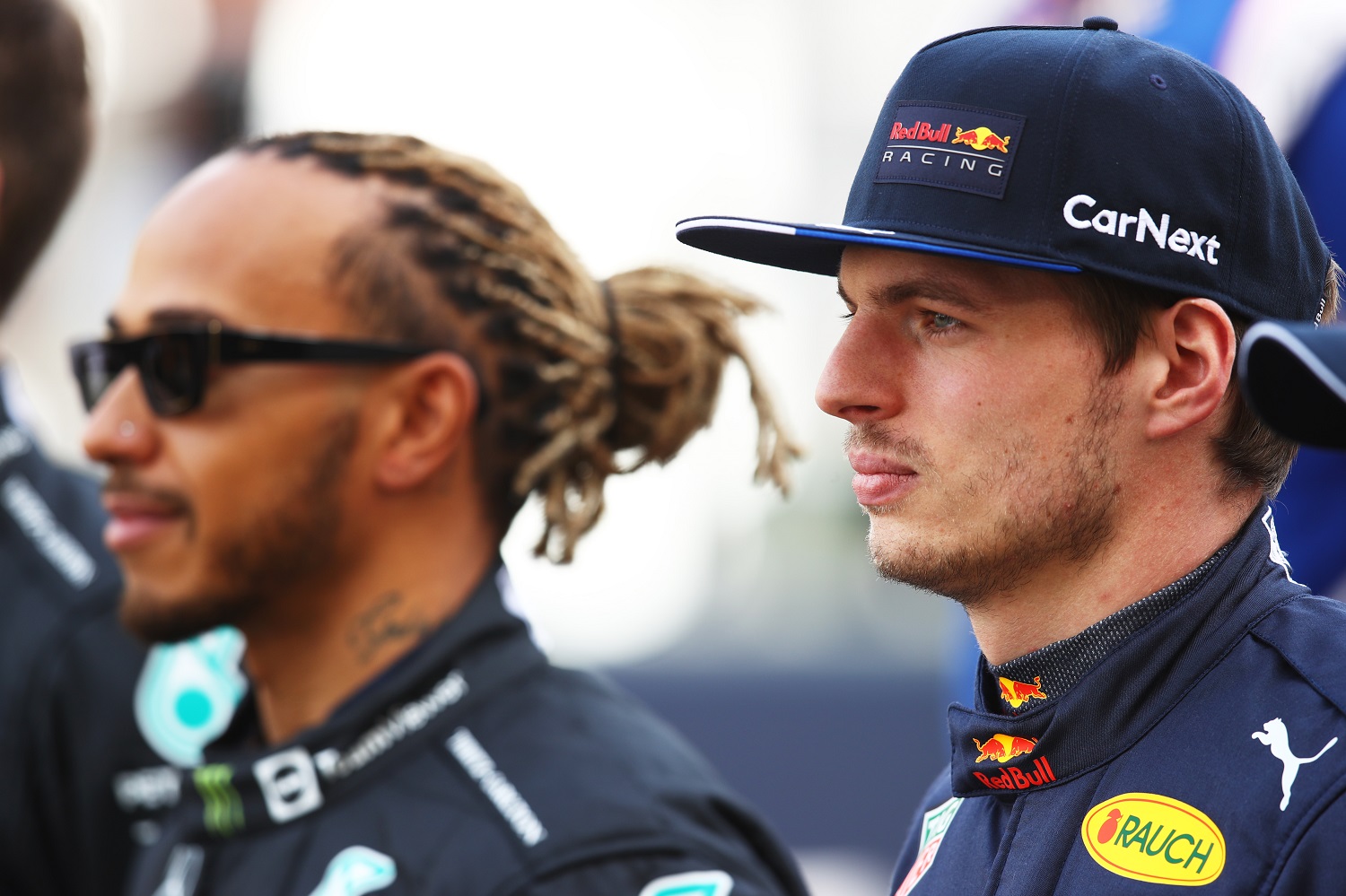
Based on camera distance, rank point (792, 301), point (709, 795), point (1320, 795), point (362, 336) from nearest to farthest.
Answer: point (1320, 795) < point (709, 795) < point (362, 336) < point (792, 301)

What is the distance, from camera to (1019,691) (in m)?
1.73

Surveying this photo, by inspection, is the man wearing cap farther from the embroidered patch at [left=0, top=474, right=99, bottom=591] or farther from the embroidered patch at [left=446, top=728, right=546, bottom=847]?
the embroidered patch at [left=0, top=474, right=99, bottom=591]

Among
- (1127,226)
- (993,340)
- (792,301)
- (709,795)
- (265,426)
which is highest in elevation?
(1127,226)

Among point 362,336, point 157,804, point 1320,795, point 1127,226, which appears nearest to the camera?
point 1320,795

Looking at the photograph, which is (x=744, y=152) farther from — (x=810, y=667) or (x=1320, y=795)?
(x=1320, y=795)

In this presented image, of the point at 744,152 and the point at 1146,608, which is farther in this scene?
the point at 744,152

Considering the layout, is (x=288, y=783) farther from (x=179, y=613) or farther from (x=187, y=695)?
(x=187, y=695)

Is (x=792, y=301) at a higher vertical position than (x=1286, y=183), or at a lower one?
lower

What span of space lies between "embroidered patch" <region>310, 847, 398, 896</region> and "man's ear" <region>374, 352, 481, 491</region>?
62cm

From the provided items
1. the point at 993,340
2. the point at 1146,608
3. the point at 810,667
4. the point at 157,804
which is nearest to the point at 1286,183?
the point at 993,340

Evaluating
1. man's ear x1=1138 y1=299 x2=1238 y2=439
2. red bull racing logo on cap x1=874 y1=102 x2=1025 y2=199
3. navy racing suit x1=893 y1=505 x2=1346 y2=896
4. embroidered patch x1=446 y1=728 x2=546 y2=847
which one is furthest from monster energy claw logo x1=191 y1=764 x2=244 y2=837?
man's ear x1=1138 y1=299 x2=1238 y2=439

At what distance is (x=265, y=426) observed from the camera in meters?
2.74

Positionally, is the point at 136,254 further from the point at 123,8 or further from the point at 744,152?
the point at 123,8

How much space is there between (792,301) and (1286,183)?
6652mm
